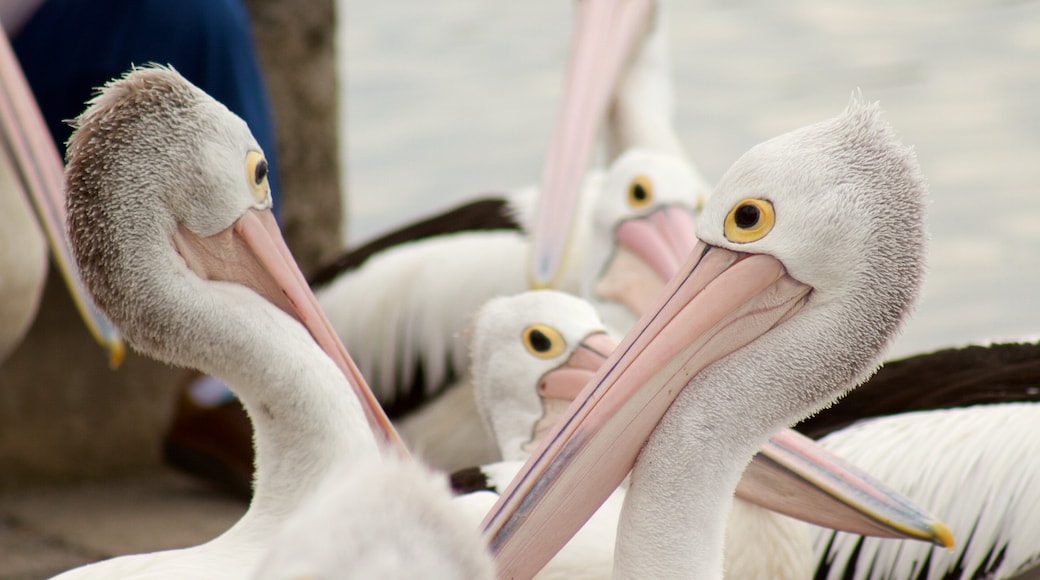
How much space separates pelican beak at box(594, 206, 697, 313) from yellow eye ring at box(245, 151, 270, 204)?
1.19m

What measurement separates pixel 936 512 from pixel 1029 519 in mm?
162

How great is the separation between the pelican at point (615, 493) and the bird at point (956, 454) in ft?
0.92

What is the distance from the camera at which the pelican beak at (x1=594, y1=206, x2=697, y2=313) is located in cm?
344

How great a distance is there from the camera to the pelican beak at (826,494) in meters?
2.24

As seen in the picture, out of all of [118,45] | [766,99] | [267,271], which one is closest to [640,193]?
[267,271]

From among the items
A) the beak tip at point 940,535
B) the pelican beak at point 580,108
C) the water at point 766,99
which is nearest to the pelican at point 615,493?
the beak tip at point 940,535

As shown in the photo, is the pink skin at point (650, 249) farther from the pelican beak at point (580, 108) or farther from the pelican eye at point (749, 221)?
the pelican eye at point (749, 221)

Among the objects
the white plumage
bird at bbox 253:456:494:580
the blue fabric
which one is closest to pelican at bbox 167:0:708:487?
the blue fabric

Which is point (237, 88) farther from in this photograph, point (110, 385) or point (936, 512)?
point (936, 512)

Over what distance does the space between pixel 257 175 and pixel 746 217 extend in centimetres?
79

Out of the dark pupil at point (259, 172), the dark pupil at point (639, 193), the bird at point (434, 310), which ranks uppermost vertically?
the dark pupil at point (259, 172)

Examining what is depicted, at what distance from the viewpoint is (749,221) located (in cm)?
213

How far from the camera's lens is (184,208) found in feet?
7.78

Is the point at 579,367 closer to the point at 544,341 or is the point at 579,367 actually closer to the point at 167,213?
the point at 544,341
